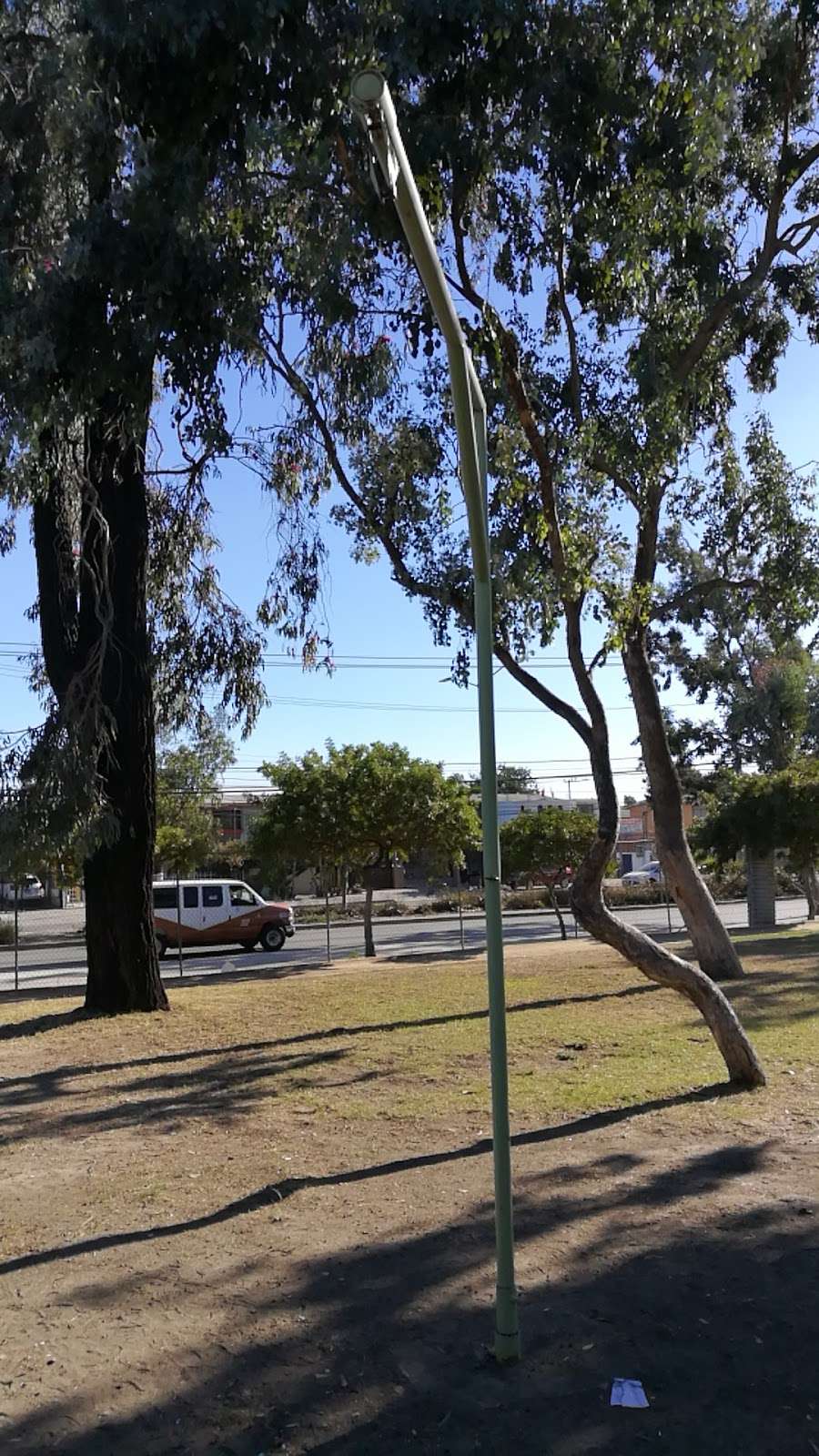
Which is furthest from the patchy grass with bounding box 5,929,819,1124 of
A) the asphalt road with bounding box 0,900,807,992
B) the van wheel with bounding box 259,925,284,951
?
the van wheel with bounding box 259,925,284,951

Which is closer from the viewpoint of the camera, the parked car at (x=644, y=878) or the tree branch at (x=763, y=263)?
the tree branch at (x=763, y=263)

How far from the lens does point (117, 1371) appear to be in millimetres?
4418

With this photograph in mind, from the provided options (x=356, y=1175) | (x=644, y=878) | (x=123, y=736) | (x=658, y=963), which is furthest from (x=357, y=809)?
(x=644, y=878)

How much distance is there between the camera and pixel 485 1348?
4523 millimetres

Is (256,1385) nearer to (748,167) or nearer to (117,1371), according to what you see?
(117,1371)

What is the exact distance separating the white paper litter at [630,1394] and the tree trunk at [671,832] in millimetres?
9771

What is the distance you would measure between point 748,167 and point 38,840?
9840mm

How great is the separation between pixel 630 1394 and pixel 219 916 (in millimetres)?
28200

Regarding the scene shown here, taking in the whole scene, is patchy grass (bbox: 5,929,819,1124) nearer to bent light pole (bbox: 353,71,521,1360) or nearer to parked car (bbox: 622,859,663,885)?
bent light pole (bbox: 353,71,521,1360)

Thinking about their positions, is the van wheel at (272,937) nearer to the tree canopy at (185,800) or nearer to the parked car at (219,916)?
the parked car at (219,916)

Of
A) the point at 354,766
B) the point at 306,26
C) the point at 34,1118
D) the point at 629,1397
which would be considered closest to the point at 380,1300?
the point at 629,1397

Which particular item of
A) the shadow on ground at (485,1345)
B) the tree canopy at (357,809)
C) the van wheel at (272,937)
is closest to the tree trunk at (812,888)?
the tree canopy at (357,809)

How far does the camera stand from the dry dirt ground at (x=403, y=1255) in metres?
4.06

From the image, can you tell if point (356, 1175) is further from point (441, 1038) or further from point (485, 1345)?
point (441, 1038)
